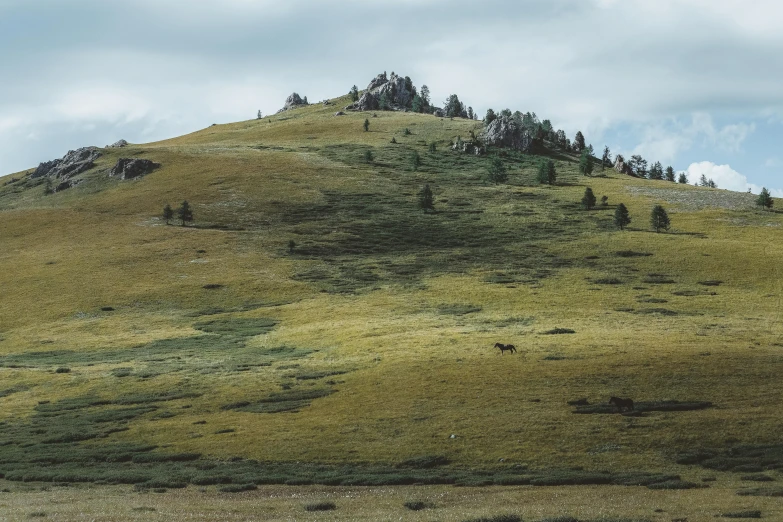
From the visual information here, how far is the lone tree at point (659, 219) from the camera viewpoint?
157 metres

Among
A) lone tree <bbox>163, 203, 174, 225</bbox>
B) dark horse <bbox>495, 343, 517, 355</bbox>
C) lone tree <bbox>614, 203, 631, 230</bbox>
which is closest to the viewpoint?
dark horse <bbox>495, 343, 517, 355</bbox>

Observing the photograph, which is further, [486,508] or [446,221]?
[446,221]

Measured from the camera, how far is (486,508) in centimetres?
3328

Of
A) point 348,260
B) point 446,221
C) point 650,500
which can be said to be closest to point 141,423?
point 650,500

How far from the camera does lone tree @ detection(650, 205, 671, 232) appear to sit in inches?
6186

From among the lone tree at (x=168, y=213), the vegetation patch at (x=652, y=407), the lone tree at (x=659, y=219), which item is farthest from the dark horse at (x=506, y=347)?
the lone tree at (x=168, y=213)

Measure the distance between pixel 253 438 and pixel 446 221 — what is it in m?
120

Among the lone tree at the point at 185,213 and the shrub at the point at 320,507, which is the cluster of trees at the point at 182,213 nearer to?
the lone tree at the point at 185,213

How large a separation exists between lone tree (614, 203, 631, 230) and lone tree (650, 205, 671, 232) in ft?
16.3

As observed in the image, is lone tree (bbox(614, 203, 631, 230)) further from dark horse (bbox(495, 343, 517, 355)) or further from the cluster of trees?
dark horse (bbox(495, 343, 517, 355))

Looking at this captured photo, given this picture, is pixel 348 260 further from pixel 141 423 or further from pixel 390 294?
pixel 141 423

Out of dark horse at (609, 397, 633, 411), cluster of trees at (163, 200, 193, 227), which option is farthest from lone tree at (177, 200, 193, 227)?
dark horse at (609, 397, 633, 411)

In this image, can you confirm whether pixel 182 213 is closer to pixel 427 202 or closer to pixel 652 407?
pixel 427 202

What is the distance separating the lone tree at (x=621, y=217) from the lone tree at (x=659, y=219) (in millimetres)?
4977
